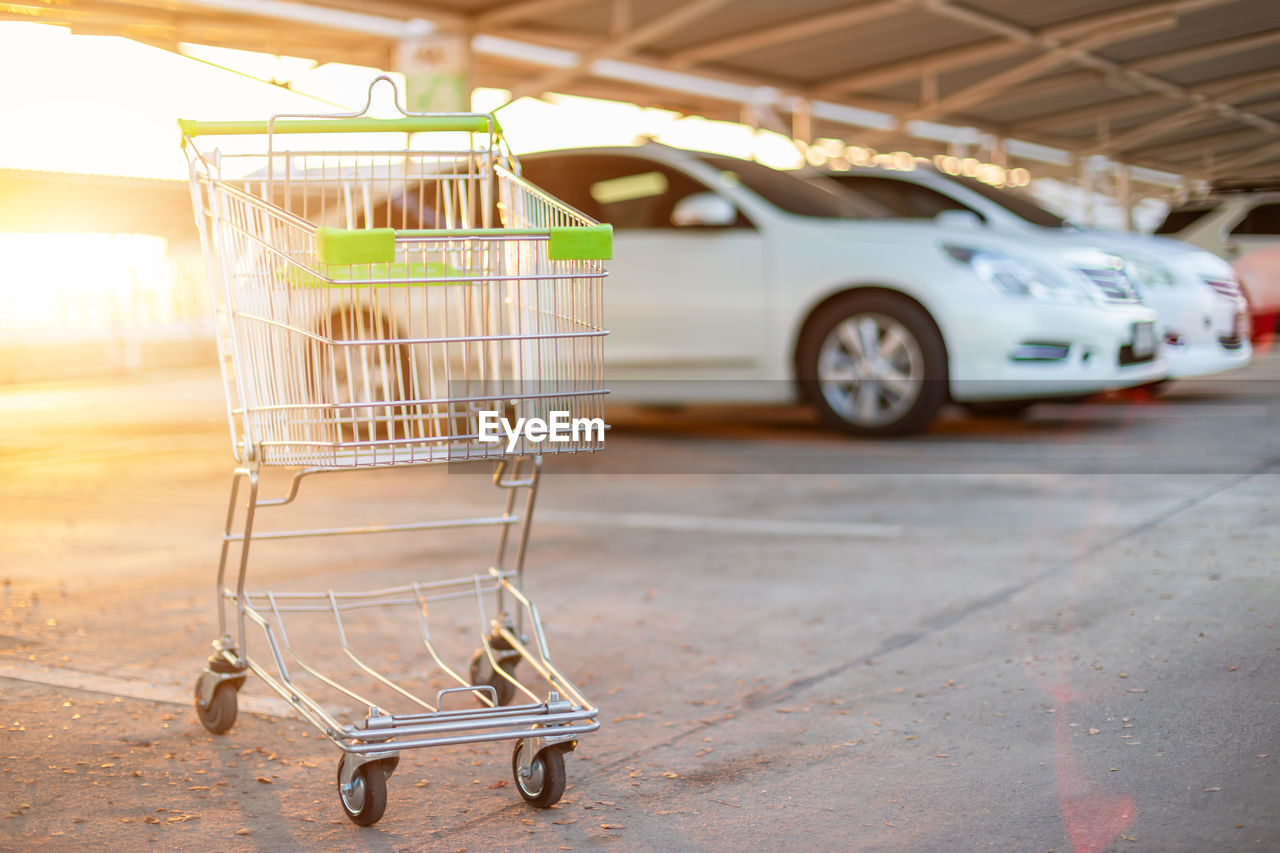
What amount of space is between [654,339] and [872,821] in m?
5.73

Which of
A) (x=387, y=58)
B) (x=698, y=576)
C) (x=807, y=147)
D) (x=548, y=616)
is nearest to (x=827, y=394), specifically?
(x=698, y=576)

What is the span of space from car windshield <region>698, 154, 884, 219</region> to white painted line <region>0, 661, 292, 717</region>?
5.31m

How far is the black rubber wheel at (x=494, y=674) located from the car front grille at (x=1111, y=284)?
5255mm

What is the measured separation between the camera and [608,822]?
2.44 metres

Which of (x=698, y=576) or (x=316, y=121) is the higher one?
(x=316, y=121)

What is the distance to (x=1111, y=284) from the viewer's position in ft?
24.7

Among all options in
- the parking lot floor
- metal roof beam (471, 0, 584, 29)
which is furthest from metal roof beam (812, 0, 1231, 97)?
the parking lot floor

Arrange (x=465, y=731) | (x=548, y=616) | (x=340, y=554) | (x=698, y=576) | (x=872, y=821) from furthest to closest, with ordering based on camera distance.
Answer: (x=340, y=554) → (x=698, y=576) → (x=548, y=616) → (x=465, y=731) → (x=872, y=821)

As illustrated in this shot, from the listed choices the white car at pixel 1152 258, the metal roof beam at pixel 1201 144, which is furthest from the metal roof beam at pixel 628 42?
the metal roof beam at pixel 1201 144

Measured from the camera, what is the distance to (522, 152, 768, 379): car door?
25.6ft

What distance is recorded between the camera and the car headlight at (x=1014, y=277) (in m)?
7.26

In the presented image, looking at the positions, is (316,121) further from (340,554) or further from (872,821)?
(340,554)

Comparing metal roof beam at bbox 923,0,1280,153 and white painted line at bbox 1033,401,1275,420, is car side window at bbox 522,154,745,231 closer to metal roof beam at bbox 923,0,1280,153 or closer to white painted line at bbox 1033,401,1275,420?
white painted line at bbox 1033,401,1275,420

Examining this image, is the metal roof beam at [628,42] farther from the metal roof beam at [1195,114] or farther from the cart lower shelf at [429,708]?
the cart lower shelf at [429,708]
